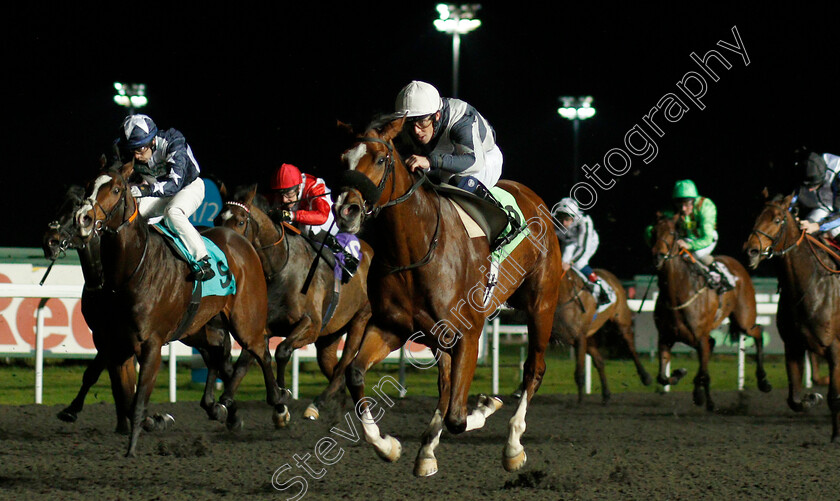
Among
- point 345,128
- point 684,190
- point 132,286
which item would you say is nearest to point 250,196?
point 132,286

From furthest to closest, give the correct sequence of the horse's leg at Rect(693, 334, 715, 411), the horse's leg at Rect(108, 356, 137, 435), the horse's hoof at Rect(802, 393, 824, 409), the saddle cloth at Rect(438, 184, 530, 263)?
1. the horse's leg at Rect(693, 334, 715, 411)
2. the horse's hoof at Rect(802, 393, 824, 409)
3. the horse's leg at Rect(108, 356, 137, 435)
4. the saddle cloth at Rect(438, 184, 530, 263)

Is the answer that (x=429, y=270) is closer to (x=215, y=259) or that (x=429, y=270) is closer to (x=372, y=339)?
(x=372, y=339)

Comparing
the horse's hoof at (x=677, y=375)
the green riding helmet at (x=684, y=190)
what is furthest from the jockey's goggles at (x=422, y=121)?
the green riding helmet at (x=684, y=190)

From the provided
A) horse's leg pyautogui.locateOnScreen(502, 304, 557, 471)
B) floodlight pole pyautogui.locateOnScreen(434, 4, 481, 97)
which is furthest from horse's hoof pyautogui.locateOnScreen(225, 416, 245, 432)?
floodlight pole pyautogui.locateOnScreen(434, 4, 481, 97)

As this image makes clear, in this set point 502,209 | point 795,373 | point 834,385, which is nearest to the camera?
point 502,209

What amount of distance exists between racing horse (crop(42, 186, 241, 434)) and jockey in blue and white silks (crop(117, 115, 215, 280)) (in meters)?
0.60

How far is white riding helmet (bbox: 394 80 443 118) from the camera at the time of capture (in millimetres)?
4152

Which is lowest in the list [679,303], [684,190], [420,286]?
[679,303]

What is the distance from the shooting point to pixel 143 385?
5125 mm

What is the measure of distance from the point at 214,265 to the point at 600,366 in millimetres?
4854

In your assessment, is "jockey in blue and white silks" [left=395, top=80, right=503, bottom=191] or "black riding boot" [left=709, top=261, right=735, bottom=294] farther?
"black riding boot" [left=709, top=261, right=735, bottom=294]

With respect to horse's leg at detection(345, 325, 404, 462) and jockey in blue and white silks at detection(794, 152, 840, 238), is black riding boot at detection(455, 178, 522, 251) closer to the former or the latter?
horse's leg at detection(345, 325, 404, 462)

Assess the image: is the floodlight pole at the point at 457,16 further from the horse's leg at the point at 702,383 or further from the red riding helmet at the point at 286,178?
the red riding helmet at the point at 286,178

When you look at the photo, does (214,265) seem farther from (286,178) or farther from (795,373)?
(795,373)
